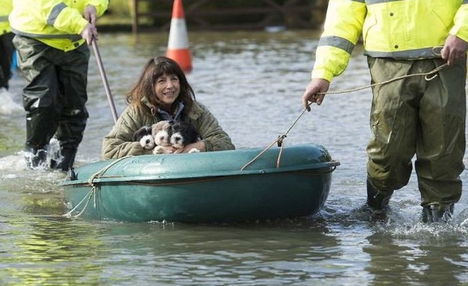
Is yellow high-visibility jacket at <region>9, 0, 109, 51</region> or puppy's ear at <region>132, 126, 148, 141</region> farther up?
yellow high-visibility jacket at <region>9, 0, 109, 51</region>

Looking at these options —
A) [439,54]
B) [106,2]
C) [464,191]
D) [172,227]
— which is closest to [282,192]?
[172,227]

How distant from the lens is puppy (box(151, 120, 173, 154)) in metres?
7.61

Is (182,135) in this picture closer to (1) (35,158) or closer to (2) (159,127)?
(2) (159,127)

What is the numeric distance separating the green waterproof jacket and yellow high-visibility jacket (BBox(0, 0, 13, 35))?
389 centimetres

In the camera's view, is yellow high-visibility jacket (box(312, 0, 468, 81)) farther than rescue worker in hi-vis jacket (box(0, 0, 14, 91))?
No

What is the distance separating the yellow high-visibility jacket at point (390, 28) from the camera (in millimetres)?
6906

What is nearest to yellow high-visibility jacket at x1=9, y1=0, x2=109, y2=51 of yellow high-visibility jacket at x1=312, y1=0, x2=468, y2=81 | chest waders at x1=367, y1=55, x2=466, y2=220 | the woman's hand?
the woman's hand

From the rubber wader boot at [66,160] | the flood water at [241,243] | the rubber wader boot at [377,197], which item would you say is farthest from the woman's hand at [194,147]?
the rubber wader boot at [66,160]

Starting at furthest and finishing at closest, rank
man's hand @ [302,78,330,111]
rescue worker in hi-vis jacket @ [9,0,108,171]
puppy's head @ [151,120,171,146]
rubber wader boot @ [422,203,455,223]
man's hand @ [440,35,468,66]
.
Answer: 1. rescue worker in hi-vis jacket @ [9,0,108,171]
2. puppy's head @ [151,120,171,146]
3. rubber wader boot @ [422,203,455,223]
4. man's hand @ [302,78,330,111]
5. man's hand @ [440,35,468,66]

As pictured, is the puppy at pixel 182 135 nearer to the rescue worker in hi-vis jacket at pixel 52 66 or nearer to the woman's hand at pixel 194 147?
the woman's hand at pixel 194 147

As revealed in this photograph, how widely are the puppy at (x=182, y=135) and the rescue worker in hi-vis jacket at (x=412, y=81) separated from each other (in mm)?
927

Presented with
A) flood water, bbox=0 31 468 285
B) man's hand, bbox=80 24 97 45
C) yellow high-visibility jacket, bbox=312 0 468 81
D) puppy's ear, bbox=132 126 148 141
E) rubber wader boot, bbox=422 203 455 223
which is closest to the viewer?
flood water, bbox=0 31 468 285

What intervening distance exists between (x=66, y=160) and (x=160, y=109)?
6.88 feet

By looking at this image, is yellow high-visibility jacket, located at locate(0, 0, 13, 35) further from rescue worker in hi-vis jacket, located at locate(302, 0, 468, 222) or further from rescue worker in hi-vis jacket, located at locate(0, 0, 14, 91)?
rescue worker in hi-vis jacket, located at locate(302, 0, 468, 222)
